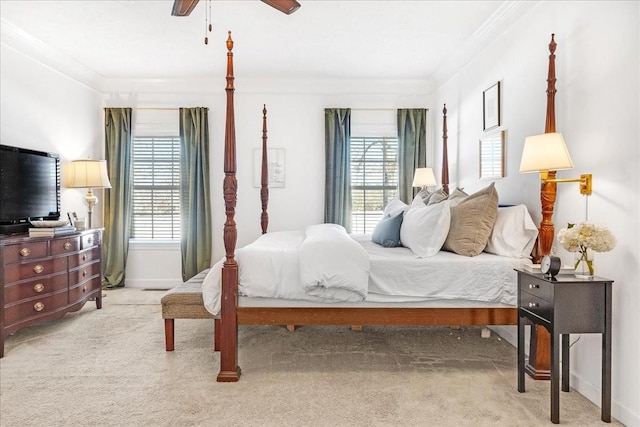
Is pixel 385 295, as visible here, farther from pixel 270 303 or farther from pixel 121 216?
pixel 121 216

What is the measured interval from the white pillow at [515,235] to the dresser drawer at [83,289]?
3.66 meters

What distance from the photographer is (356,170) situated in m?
5.77

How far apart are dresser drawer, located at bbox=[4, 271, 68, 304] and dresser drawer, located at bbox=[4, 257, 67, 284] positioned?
0.14 ft

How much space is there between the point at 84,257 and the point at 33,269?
731 millimetres

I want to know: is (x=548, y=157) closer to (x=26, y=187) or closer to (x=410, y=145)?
(x=410, y=145)

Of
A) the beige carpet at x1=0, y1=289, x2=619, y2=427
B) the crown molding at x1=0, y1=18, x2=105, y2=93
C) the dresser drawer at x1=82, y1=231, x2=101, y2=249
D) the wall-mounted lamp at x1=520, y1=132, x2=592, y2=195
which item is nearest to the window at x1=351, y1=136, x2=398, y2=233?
the beige carpet at x1=0, y1=289, x2=619, y2=427

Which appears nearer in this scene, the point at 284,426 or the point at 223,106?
the point at 284,426

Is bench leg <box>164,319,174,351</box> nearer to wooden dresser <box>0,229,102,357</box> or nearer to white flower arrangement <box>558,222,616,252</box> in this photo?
wooden dresser <box>0,229,102,357</box>

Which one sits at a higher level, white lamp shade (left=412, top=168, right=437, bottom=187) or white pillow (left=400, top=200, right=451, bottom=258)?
white lamp shade (left=412, top=168, right=437, bottom=187)

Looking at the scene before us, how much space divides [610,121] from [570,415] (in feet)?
5.22

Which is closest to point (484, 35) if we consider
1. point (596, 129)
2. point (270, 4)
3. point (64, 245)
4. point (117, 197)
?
point (596, 129)

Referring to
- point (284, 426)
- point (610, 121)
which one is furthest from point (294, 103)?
point (284, 426)

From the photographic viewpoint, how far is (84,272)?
167 inches

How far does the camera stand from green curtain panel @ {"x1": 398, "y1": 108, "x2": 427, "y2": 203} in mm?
5645
